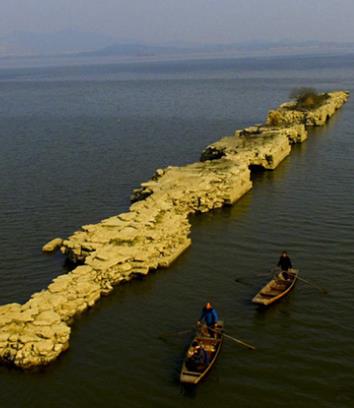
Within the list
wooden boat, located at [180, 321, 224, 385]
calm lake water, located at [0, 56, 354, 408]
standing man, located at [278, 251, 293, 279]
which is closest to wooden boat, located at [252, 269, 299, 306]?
standing man, located at [278, 251, 293, 279]

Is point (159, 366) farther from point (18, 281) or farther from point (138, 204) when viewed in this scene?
point (138, 204)

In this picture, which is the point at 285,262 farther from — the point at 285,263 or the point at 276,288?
the point at 276,288

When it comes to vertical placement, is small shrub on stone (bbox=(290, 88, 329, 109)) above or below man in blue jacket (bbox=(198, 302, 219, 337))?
above

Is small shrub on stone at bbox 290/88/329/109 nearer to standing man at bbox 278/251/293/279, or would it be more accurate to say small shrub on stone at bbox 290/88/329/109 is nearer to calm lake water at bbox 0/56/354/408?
calm lake water at bbox 0/56/354/408

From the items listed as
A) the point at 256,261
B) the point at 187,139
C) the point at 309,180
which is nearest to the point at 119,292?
the point at 256,261

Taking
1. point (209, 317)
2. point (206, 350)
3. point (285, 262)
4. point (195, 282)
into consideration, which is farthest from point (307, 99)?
point (206, 350)

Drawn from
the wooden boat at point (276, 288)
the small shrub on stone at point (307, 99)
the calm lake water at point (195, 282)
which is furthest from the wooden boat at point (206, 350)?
the small shrub on stone at point (307, 99)

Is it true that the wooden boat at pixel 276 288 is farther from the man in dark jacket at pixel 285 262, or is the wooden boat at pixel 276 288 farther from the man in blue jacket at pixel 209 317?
the man in blue jacket at pixel 209 317
